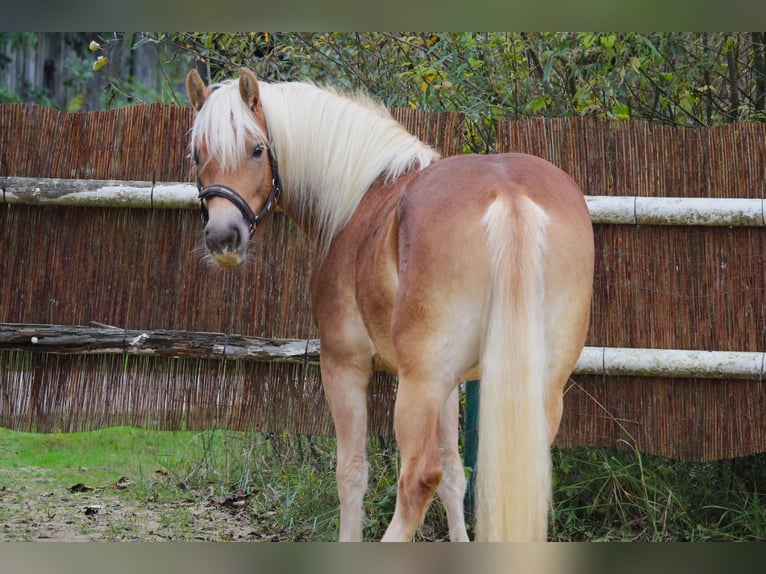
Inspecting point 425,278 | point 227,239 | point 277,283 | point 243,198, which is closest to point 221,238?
point 227,239

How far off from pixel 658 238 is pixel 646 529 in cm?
140

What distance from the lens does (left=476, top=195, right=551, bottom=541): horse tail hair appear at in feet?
8.00

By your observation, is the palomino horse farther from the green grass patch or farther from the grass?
the green grass patch

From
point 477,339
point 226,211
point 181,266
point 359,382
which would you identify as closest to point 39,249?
point 181,266

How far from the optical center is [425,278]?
263cm

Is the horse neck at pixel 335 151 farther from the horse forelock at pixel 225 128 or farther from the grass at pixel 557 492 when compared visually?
the grass at pixel 557 492

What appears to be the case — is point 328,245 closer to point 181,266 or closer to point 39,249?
point 181,266

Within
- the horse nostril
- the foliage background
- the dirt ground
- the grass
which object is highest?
the foliage background

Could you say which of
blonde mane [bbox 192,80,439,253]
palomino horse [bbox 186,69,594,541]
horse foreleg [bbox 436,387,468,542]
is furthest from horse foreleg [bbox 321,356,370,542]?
blonde mane [bbox 192,80,439,253]

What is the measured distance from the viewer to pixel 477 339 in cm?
263

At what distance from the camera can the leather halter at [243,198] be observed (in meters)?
3.17

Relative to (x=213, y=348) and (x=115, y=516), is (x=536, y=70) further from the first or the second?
(x=115, y=516)

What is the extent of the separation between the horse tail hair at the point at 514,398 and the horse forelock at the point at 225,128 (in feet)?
3.94

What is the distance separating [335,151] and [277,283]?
3.19 feet
